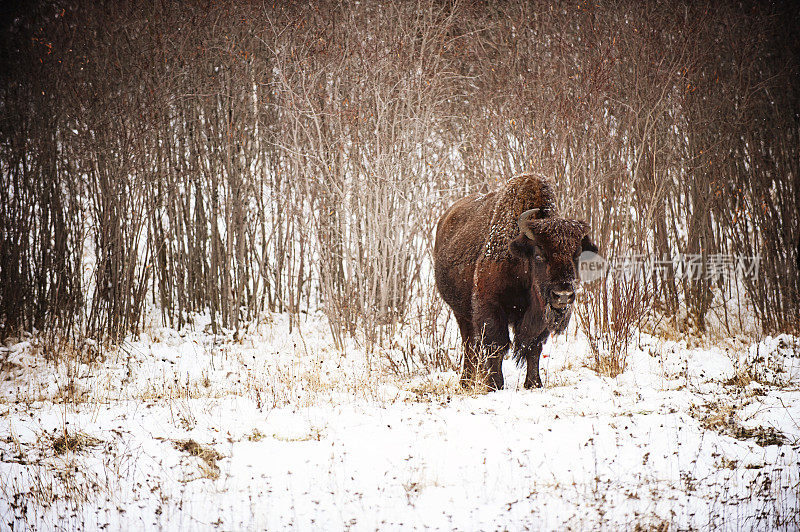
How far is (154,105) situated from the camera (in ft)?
29.5

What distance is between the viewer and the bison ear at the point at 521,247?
565cm

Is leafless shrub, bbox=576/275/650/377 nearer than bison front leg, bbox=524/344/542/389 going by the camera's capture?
No

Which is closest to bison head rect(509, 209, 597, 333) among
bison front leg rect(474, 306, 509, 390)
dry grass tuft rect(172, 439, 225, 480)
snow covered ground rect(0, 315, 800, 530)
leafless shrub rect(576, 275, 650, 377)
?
bison front leg rect(474, 306, 509, 390)

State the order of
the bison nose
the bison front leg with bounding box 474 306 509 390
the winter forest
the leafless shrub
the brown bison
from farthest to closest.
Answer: the leafless shrub < the bison front leg with bounding box 474 306 509 390 < the winter forest < the brown bison < the bison nose

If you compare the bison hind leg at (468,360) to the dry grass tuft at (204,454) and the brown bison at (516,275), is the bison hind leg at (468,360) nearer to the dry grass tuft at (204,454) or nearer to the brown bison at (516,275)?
the brown bison at (516,275)

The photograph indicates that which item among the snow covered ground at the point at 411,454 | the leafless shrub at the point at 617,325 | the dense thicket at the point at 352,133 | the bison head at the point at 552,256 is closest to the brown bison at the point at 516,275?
the bison head at the point at 552,256

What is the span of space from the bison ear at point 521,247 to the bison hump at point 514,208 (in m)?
0.23

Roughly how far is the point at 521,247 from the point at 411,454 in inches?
83.8

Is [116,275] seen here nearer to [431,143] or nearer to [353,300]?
[353,300]

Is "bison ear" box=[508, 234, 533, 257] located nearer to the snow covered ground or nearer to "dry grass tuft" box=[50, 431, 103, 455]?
the snow covered ground

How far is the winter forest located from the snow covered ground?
2.1 inches

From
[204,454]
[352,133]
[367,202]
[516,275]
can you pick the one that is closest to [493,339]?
[516,275]

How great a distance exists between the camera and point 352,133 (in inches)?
363

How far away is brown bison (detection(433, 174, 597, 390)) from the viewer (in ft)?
17.9
